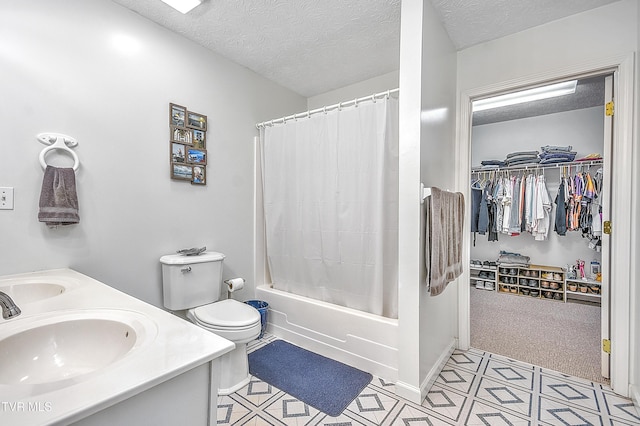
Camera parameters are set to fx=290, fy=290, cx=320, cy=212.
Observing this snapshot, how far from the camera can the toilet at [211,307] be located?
1.77m

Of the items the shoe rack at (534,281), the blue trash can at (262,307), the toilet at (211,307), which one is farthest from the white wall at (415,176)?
the shoe rack at (534,281)

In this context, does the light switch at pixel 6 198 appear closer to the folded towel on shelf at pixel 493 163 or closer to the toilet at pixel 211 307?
the toilet at pixel 211 307

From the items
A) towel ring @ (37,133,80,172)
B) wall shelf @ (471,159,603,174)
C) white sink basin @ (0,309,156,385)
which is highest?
wall shelf @ (471,159,603,174)

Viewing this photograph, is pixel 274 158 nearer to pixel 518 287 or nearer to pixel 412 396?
pixel 412 396

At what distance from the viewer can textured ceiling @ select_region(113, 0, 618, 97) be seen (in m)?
1.80

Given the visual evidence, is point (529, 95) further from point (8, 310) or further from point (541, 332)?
point (8, 310)

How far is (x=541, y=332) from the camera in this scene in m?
2.71

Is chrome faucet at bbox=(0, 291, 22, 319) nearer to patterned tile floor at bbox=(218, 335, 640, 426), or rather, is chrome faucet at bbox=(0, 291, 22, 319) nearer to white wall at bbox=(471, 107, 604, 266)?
patterned tile floor at bbox=(218, 335, 640, 426)

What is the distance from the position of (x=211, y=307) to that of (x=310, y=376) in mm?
811

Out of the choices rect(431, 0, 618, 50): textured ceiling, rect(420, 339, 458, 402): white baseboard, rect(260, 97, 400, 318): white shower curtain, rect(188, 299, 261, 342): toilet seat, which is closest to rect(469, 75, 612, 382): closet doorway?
rect(420, 339, 458, 402): white baseboard

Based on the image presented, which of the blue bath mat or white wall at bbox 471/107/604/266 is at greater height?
white wall at bbox 471/107/604/266

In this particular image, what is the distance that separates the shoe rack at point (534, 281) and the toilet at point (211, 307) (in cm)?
373

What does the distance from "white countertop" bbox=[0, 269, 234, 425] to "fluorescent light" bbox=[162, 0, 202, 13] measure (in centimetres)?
171

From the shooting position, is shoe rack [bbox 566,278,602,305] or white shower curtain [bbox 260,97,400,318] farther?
shoe rack [bbox 566,278,602,305]
